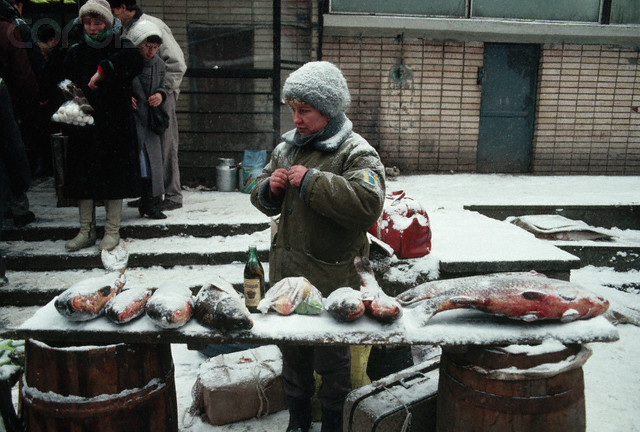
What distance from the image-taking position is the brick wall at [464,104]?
8.63 meters

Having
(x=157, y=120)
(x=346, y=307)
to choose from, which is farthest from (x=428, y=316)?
(x=157, y=120)

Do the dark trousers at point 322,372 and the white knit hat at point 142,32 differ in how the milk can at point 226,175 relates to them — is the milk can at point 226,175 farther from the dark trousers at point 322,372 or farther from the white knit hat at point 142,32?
the dark trousers at point 322,372

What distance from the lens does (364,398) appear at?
2.46m

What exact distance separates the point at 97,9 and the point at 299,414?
3860 millimetres

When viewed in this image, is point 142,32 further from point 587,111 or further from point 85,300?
point 587,111

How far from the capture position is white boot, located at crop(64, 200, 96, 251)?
500 cm

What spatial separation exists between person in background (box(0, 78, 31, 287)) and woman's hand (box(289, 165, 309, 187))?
312cm

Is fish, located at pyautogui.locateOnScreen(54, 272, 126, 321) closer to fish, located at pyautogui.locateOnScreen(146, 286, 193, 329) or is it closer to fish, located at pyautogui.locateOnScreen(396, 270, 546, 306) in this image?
fish, located at pyautogui.locateOnScreen(146, 286, 193, 329)

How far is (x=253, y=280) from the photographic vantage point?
10.3 feet

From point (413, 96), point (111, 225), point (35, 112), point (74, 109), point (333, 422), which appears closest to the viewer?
point (333, 422)

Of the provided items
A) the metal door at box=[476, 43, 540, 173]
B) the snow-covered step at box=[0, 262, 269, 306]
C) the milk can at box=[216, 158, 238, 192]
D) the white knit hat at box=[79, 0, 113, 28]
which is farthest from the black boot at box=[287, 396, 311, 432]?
the metal door at box=[476, 43, 540, 173]

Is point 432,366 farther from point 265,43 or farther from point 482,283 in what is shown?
point 265,43

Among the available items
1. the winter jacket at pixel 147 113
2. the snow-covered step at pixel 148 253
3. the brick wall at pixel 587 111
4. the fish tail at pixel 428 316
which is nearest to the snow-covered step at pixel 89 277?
the snow-covered step at pixel 148 253

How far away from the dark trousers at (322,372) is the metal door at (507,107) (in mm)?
7428
